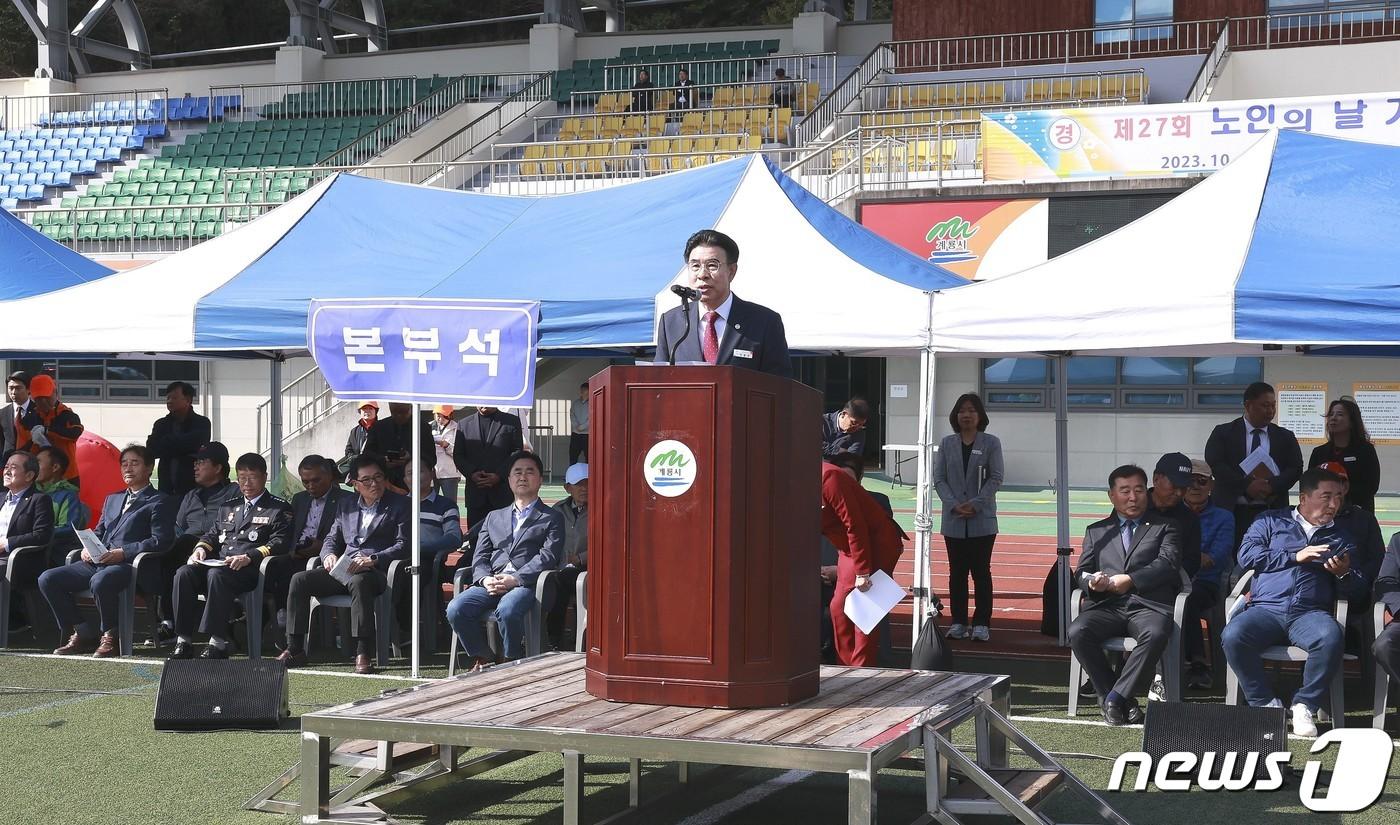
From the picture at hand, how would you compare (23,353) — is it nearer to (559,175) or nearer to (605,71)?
(559,175)

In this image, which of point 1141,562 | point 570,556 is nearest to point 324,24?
point 570,556

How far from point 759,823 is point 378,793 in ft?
4.80

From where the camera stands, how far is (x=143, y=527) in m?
9.65

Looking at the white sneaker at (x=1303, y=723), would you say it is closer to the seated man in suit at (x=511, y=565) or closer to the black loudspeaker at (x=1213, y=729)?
the black loudspeaker at (x=1213, y=729)

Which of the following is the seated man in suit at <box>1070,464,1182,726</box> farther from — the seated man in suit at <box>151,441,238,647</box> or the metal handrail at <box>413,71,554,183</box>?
the metal handrail at <box>413,71,554,183</box>

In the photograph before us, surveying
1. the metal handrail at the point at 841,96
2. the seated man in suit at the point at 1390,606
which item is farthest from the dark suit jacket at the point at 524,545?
the metal handrail at the point at 841,96

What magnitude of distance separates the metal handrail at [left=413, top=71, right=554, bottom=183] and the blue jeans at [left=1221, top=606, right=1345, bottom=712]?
69.6 feet

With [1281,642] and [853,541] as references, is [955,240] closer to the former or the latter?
[1281,642]

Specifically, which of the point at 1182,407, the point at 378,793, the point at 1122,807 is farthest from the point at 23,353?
the point at 1182,407

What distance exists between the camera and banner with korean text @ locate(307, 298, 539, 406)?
789 cm

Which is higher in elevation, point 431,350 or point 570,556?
point 431,350

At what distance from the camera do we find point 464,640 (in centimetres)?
850

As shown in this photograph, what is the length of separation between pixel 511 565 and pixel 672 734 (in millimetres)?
4407

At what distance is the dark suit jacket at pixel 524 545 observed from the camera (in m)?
8.59
